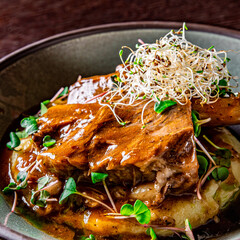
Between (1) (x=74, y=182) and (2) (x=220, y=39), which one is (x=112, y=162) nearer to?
(1) (x=74, y=182)

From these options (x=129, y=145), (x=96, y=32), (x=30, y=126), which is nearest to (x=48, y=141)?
(x=30, y=126)

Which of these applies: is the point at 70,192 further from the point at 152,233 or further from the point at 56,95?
the point at 56,95

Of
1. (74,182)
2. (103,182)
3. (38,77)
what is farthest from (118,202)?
(38,77)

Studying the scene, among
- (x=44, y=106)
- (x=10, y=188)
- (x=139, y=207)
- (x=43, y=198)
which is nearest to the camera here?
(x=139, y=207)

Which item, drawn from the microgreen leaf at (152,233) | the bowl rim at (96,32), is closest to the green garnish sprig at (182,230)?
the microgreen leaf at (152,233)

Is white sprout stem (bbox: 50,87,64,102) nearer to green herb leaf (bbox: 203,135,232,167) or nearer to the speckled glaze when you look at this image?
the speckled glaze

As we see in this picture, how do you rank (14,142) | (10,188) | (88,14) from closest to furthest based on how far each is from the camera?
(10,188)
(14,142)
(88,14)
